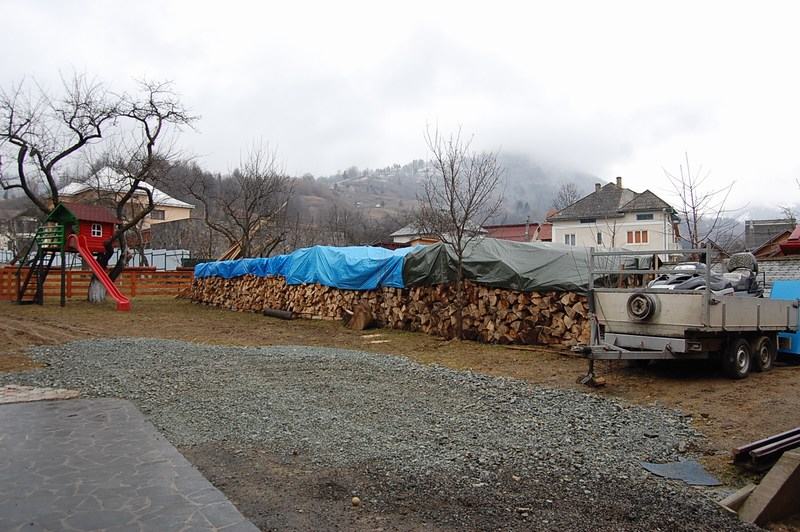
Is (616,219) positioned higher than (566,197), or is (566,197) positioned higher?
(566,197)

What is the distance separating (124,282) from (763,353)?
28390 millimetres

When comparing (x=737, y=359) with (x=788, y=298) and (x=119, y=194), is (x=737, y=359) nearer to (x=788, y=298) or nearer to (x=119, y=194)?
(x=788, y=298)

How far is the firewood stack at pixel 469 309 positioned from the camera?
39.5 feet

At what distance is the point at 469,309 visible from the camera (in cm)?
1362

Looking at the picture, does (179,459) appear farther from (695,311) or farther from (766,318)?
(766,318)

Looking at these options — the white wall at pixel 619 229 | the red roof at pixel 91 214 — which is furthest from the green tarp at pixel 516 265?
the white wall at pixel 619 229

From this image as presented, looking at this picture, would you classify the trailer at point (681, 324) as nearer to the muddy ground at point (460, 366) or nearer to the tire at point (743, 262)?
the muddy ground at point (460, 366)

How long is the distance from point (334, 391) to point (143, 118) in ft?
66.5

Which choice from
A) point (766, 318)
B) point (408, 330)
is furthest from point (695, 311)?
point (408, 330)

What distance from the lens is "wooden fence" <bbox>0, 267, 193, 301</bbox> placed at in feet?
80.3

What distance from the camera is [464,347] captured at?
12.6 metres

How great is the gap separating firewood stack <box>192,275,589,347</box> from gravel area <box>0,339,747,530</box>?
3519mm

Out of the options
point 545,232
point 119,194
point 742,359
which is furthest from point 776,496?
point 545,232

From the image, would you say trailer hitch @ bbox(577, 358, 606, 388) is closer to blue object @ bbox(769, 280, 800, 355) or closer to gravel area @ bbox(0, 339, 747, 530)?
gravel area @ bbox(0, 339, 747, 530)
